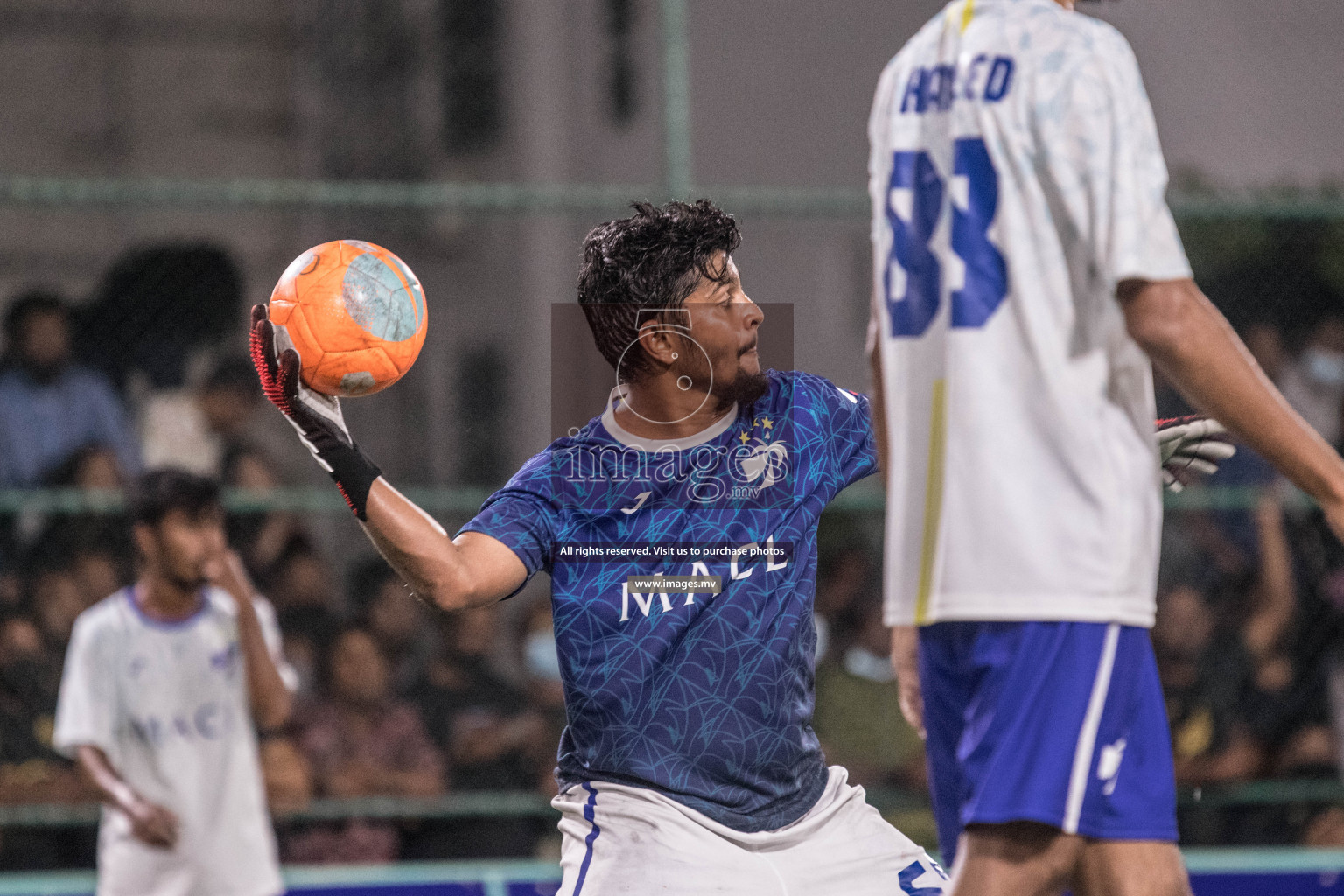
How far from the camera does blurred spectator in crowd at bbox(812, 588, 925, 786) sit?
5902mm

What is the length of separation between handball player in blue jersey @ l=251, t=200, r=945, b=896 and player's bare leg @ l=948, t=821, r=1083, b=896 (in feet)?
2.70

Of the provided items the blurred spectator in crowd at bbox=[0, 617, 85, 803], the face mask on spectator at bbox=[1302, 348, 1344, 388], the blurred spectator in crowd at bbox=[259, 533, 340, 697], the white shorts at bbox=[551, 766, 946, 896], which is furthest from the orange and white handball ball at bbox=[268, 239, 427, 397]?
the face mask on spectator at bbox=[1302, 348, 1344, 388]

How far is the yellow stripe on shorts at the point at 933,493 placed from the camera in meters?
2.12

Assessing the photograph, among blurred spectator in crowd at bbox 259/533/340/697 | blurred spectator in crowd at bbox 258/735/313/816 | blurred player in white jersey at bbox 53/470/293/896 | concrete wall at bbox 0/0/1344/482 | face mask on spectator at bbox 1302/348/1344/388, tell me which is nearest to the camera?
blurred player in white jersey at bbox 53/470/293/896

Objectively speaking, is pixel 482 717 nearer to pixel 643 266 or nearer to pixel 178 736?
pixel 178 736

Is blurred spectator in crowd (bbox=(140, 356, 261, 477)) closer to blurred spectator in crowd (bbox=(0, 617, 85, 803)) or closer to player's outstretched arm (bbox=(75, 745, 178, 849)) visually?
blurred spectator in crowd (bbox=(0, 617, 85, 803))

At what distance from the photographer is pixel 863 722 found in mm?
5934

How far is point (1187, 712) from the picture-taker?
6129 millimetres

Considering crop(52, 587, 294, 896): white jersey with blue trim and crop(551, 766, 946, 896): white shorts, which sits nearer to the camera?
crop(551, 766, 946, 896): white shorts

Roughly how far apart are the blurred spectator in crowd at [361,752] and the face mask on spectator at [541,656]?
499 mm

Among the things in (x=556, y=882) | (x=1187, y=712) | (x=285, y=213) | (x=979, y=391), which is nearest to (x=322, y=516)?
(x=285, y=213)

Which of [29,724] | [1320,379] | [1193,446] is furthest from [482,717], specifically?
[1193,446]

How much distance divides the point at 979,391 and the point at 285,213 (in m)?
9.87

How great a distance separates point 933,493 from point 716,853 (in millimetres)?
961
